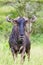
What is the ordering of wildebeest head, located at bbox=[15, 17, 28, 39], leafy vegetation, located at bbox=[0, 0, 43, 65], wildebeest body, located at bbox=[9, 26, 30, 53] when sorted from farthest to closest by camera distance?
1. wildebeest body, located at bbox=[9, 26, 30, 53]
2. wildebeest head, located at bbox=[15, 17, 28, 39]
3. leafy vegetation, located at bbox=[0, 0, 43, 65]

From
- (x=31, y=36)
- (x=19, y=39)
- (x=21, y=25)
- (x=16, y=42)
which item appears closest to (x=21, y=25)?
(x=21, y=25)

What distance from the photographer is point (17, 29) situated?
1042 centimetres

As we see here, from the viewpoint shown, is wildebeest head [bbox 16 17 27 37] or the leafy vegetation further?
wildebeest head [bbox 16 17 27 37]

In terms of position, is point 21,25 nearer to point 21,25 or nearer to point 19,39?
point 21,25

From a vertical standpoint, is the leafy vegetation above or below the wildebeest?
below

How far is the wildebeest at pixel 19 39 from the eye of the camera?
33.6 feet

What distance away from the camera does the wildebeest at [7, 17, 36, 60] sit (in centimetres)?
1023

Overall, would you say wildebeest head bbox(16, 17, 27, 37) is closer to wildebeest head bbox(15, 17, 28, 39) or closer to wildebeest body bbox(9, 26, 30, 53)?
wildebeest head bbox(15, 17, 28, 39)

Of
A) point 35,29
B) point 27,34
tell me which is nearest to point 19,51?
point 27,34

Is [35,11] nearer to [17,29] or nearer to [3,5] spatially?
[3,5]

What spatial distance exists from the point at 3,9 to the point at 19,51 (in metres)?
44.4

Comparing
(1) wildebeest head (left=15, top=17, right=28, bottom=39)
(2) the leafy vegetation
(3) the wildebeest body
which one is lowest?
(2) the leafy vegetation

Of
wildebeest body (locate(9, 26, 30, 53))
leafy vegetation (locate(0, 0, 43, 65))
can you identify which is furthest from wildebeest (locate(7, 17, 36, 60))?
leafy vegetation (locate(0, 0, 43, 65))

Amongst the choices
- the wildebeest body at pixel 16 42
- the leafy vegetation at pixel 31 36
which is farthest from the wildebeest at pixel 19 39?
the leafy vegetation at pixel 31 36
